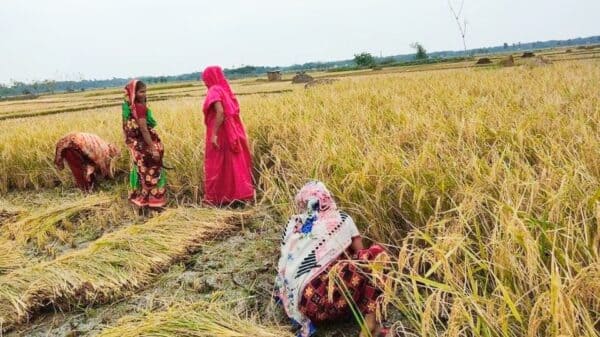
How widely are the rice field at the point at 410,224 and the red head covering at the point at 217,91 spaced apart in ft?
1.87

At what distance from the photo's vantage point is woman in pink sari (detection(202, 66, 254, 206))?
3965 mm

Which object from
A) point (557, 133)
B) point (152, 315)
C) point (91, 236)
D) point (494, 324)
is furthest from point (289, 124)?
point (494, 324)

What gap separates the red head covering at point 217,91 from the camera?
3.92 meters

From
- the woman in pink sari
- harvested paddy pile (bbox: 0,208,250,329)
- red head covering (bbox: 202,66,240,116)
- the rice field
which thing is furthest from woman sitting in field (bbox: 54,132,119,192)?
harvested paddy pile (bbox: 0,208,250,329)

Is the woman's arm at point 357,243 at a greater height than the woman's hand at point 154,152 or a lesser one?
lesser

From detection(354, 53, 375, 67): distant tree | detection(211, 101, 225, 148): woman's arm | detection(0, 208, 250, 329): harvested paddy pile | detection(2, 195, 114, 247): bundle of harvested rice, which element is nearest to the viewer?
detection(0, 208, 250, 329): harvested paddy pile

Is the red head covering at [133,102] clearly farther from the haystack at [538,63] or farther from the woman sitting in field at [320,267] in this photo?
the haystack at [538,63]

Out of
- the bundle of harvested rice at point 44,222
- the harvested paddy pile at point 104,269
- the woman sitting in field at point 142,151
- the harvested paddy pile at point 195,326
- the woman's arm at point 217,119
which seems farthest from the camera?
the woman sitting in field at point 142,151

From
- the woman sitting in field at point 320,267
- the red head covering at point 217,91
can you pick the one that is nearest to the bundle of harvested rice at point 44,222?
the red head covering at point 217,91

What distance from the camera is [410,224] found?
2258 millimetres

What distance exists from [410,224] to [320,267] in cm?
50

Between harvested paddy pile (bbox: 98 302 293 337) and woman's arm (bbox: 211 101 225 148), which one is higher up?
woman's arm (bbox: 211 101 225 148)

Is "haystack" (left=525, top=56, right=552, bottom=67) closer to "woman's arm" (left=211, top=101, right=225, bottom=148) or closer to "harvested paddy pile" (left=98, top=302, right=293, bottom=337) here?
"woman's arm" (left=211, top=101, right=225, bottom=148)

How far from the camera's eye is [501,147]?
284cm
